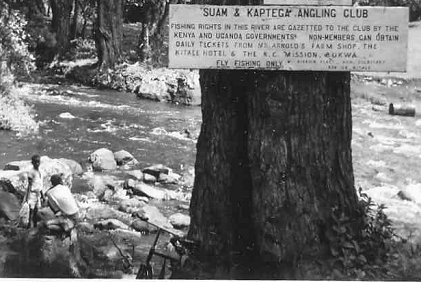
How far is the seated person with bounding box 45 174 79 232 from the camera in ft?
20.4

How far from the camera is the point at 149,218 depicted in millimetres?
7609

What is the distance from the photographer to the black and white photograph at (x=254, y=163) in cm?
514

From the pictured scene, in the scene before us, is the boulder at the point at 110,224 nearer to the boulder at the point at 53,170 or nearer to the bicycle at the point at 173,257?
the boulder at the point at 53,170

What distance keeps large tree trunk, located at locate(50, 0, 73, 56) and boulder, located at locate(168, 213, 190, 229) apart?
11.8 feet

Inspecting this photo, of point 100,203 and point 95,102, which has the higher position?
point 95,102

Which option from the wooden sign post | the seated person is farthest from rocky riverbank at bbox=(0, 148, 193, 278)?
the wooden sign post

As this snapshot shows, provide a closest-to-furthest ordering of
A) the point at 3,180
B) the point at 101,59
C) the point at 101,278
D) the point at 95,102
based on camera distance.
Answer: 1. the point at 101,278
2. the point at 3,180
3. the point at 95,102
4. the point at 101,59

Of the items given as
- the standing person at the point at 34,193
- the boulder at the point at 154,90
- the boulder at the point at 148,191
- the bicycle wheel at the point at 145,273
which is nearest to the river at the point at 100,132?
the boulder at the point at 148,191

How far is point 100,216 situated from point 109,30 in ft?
10.9

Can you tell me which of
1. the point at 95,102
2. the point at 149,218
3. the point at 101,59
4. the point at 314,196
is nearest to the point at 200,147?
the point at 314,196

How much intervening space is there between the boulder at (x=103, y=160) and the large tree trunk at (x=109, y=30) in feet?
7.47

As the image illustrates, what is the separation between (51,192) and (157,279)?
1645 millimetres

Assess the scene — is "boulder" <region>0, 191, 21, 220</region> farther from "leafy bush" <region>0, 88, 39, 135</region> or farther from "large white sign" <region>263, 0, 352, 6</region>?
"large white sign" <region>263, 0, 352, 6</region>

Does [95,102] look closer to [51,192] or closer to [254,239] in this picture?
[51,192]
